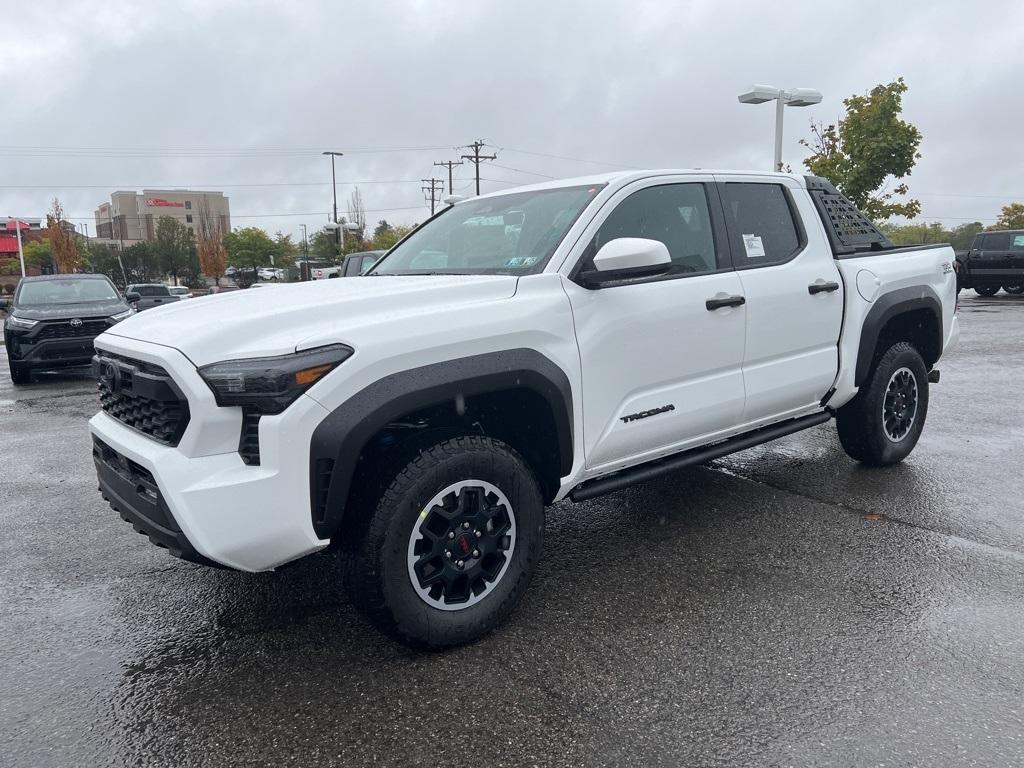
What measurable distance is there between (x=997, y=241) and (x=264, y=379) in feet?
84.3

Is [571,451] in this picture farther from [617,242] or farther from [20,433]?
[20,433]

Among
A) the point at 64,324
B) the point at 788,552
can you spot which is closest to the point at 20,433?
the point at 64,324

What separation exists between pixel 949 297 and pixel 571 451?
11.5 feet

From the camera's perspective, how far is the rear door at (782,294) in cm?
397

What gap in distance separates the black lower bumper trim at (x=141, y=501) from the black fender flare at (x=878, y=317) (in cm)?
372

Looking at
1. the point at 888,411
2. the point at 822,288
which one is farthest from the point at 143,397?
the point at 888,411

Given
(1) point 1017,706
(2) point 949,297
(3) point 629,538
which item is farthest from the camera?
(2) point 949,297

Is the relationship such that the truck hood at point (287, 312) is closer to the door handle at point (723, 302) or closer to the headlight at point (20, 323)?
the door handle at point (723, 302)

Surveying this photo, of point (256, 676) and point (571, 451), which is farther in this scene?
point (571, 451)

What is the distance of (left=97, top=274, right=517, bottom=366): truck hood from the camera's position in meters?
2.60

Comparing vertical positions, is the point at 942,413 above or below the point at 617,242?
below

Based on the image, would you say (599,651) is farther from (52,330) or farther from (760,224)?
(52,330)

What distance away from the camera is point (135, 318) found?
3.28 m

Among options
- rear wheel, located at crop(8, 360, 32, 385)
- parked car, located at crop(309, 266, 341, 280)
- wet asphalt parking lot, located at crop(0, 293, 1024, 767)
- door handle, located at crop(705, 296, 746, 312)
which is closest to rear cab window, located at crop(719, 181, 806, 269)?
door handle, located at crop(705, 296, 746, 312)
